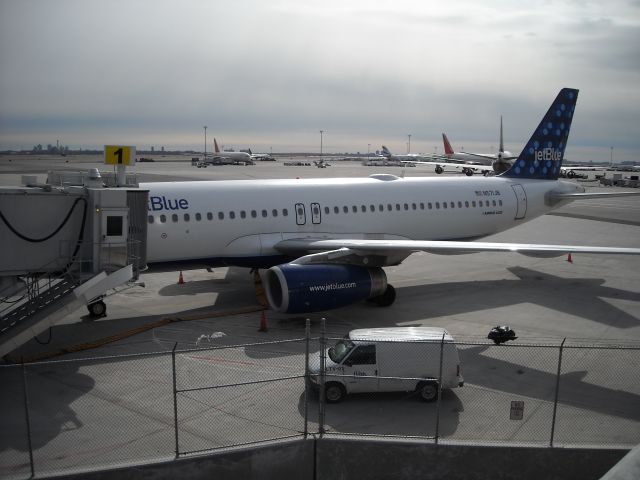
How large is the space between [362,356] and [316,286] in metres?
5.29

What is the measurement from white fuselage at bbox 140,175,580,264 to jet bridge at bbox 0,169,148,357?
4.39 metres

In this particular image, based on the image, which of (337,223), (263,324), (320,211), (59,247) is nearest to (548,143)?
(337,223)

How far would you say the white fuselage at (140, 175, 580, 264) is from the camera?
65.6 feet

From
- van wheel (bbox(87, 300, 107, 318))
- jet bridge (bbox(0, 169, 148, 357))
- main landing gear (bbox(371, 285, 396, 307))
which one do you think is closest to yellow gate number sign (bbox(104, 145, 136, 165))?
jet bridge (bbox(0, 169, 148, 357))

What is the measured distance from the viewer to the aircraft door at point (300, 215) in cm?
2206

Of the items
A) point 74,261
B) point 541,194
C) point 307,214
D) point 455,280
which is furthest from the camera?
point 541,194

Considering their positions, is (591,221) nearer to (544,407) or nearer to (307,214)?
(307,214)

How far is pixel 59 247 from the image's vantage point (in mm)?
14570

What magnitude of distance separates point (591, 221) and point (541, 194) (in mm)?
20394

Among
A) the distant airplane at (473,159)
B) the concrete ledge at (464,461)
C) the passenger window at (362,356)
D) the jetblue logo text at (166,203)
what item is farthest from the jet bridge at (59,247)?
the distant airplane at (473,159)

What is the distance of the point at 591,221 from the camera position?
45.9 meters

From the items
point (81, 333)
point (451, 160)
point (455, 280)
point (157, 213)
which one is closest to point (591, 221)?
point (455, 280)

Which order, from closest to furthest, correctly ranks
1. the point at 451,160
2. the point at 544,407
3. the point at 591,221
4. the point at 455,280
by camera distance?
the point at 544,407 < the point at 455,280 < the point at 591,221 < the point at 451,160

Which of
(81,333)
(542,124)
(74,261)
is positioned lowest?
(81,333)
